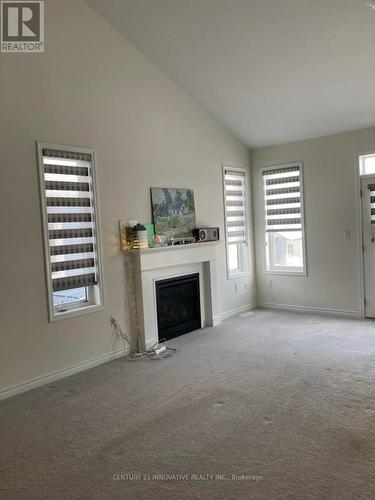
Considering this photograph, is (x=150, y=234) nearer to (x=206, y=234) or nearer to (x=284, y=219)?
(x=206, y=234)

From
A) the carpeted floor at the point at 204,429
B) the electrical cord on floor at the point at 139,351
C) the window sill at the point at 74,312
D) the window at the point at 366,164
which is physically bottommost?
the carpeted floor at the point at 204,429

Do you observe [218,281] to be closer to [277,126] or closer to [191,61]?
[277,126]

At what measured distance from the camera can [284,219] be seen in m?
6.71

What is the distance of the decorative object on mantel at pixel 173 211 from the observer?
5.32 metres

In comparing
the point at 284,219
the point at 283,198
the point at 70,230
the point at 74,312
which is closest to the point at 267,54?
the point at 283,198

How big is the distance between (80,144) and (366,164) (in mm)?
3916

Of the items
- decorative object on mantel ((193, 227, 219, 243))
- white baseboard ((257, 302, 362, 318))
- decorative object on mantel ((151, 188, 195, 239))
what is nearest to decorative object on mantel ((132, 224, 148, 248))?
decorative object on mantel ((151, 188, 195, 239))

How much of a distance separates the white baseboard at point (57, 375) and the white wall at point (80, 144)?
43 mm

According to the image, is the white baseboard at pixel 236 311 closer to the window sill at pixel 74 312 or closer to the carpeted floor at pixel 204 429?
the carpeted floor at pixel 204 429

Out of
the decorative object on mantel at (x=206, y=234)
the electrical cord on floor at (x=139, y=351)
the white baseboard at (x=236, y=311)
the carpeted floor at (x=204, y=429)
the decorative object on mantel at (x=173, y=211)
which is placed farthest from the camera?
the white baseboard at (x=236, y=311)

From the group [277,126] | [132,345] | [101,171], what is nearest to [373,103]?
[277,126]

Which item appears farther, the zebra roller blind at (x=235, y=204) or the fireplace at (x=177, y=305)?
the zebra roller blind at (x=235, y=204)

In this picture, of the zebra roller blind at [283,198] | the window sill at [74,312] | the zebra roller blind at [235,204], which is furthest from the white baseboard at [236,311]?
the window sill at [74,312]

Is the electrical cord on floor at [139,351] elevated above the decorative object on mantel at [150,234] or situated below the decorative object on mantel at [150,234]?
below
